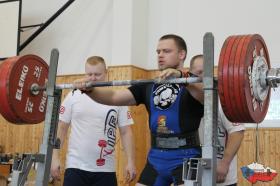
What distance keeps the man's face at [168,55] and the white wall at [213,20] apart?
333cm

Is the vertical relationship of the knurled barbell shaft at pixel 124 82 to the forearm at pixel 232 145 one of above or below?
above

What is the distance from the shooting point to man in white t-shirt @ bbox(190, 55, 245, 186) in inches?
101

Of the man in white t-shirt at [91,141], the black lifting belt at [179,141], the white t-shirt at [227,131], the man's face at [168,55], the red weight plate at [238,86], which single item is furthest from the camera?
the man in white t-shirt at [91,141]

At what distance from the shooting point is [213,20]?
19.6 ft

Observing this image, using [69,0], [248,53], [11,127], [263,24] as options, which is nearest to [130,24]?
[69,0]

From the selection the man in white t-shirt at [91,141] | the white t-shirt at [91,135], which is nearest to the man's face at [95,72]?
the man in white t-shirt at [91,141]

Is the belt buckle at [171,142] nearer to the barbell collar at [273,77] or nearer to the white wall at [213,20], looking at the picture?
the barbell collar at [273,77]

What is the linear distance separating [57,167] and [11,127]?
435 cm

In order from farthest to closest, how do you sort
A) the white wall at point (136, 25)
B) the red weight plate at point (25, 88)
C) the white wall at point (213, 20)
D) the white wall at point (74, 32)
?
1. the white wall at point (74, 32)
2. the white wall at point (136, 25)
3. the white wall at point (213, 20)
4. the red weight plate at point (25, 88)

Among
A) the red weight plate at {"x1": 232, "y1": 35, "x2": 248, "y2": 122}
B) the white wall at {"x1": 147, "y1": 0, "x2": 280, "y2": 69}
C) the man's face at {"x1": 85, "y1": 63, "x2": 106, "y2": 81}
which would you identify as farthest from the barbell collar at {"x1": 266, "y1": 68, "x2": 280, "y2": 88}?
the white wall at {"x1": 147, "y1": 0, "x2": 280, "y2": 69}

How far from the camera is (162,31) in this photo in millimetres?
6355

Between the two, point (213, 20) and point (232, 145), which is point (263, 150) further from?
point (232, 145)

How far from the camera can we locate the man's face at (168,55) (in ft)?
8.07

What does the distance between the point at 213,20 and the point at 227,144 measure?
353cm
